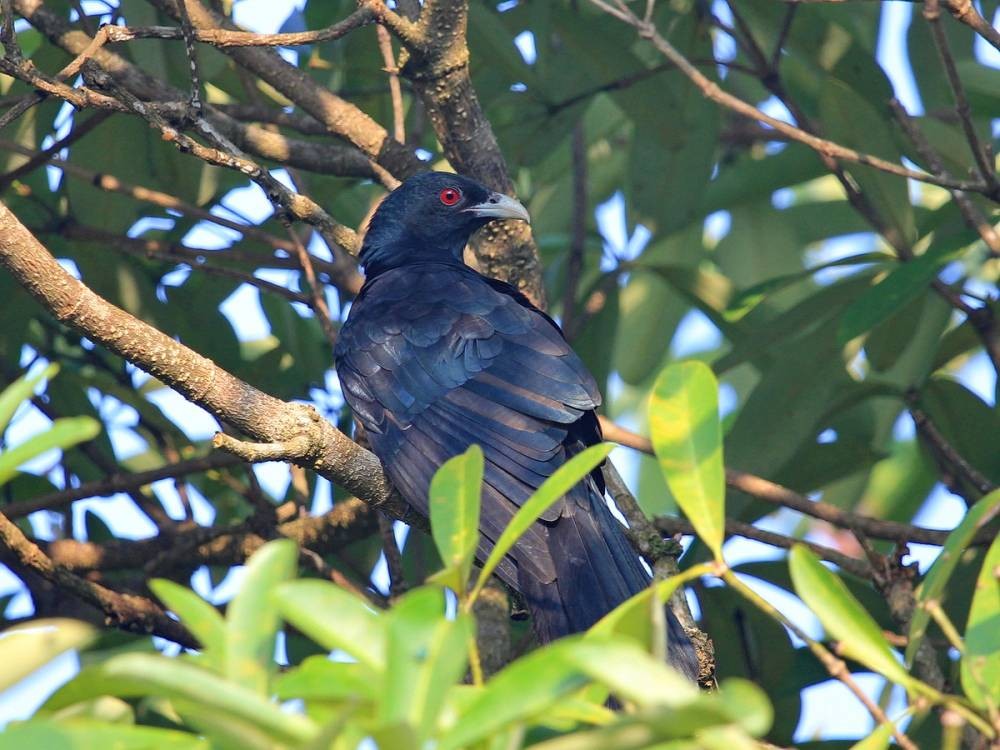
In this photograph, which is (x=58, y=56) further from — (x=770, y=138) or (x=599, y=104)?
(x=770, y=138)

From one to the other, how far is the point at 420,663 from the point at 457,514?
41cm

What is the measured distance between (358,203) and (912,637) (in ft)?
15.1

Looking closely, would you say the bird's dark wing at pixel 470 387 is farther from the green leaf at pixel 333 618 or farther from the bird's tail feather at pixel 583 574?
the green leaf at pixel 333 618

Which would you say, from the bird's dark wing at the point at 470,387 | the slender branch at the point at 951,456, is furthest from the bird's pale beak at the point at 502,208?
the slender branch at the point at 951,456

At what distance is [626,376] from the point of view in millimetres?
6199

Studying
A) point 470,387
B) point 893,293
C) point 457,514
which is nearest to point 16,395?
point 457,514

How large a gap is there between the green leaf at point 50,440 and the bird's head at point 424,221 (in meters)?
3.74

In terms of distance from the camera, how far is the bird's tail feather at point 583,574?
368cm

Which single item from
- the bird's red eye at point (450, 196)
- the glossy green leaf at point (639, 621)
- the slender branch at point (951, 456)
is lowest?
the glossy green leaf at point (639, 621)

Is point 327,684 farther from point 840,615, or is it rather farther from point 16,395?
point 840,615

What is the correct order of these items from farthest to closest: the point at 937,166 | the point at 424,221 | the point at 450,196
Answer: the point at 424,221 → the point at 450,196 → the point at 937,166

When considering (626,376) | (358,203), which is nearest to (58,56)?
(358,203)

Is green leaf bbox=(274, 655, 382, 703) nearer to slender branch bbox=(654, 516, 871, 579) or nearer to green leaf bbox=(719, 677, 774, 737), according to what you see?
green leaf bbox=(719, 677, 774, 737)

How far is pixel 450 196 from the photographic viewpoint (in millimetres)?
5715
